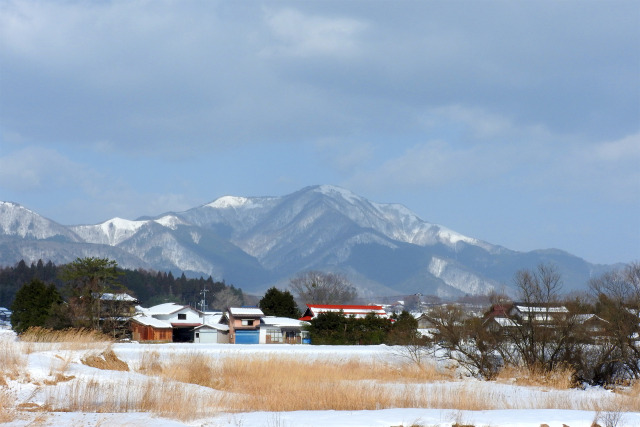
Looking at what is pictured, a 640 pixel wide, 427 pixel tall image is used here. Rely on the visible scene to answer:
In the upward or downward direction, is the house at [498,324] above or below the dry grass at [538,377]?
above

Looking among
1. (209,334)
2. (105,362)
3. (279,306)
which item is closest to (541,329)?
(105,362)

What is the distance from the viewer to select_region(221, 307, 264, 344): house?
78312 mm

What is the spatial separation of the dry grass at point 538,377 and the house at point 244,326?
166 feet

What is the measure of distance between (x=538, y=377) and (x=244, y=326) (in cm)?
5612

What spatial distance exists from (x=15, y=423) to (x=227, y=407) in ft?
18.3

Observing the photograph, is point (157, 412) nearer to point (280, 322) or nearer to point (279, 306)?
point (280, 322)

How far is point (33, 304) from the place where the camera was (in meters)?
58.9

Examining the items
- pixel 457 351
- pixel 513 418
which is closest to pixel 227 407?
pixel 513 418

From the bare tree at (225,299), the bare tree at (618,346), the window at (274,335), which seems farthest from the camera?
the bare tree at (225,299)

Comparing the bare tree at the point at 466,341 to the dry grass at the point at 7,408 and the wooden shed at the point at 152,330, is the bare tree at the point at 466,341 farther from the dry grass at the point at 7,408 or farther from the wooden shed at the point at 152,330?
the wooden shed at the point at 152,330

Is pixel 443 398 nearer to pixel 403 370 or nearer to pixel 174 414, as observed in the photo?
pixel 174 414

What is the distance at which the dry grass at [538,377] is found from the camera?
2658 centimetres

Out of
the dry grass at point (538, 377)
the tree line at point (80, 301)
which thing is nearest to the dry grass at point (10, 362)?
the dry grass at point (538, 377)

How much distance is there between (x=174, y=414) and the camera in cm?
1466
